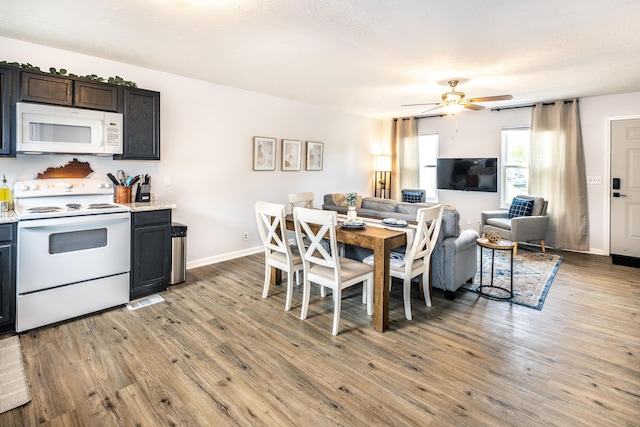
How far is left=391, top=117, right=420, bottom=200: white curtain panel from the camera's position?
24.7 ft

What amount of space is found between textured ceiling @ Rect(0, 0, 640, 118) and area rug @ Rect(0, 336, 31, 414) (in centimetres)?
252

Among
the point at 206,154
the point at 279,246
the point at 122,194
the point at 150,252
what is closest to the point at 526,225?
the point at 279,246

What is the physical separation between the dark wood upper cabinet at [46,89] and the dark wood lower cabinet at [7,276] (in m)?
1.14

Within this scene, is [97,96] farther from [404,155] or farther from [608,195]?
[608,195]

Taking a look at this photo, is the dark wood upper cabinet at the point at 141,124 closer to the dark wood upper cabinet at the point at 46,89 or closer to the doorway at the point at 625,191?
the dark wood upper cabinet at the point at 46,89

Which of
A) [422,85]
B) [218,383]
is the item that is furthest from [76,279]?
[422,85]

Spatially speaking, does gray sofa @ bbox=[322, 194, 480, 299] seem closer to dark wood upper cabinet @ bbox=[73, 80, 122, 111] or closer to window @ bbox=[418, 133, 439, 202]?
dark wood upper cabinet @ bbox=[73, 80, 122, 111]

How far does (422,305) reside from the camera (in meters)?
3.37

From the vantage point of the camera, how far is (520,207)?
18.8 ft

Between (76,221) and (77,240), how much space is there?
0.19m

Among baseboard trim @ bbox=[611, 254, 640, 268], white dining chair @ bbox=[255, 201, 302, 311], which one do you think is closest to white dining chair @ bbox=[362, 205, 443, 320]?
white dining chair @ bbox=[255, 201, 302, 311]

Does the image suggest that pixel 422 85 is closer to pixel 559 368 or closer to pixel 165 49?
pixel 165 49

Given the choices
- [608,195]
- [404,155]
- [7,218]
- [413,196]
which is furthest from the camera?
[404,155]

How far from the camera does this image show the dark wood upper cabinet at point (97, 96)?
3172mm
